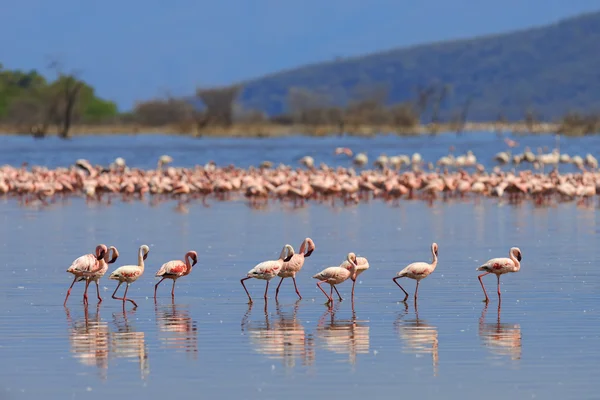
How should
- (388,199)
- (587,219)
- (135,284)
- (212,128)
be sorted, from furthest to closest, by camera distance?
(212,128), (388,199), (587,219), (135,284)

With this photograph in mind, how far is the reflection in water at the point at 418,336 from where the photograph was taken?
37.5 feet

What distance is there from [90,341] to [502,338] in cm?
365

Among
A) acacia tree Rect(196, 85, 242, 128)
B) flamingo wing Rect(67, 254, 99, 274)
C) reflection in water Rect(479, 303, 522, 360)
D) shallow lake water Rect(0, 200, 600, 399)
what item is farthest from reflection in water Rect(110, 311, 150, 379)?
acacia tree Rect(196, 85, 242, 128)

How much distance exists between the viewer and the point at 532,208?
28938 mm

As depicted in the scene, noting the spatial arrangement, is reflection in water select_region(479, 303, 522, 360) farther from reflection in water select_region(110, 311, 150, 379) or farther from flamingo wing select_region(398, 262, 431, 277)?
reflection in water select_region(110, 311, 150, 379)

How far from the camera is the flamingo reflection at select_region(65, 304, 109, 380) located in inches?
438

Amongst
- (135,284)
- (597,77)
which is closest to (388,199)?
(135,284)

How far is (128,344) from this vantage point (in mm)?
11945

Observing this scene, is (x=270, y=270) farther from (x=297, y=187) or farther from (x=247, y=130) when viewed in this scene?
(x=247, y=130)

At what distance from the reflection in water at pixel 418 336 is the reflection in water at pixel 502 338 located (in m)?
0.46

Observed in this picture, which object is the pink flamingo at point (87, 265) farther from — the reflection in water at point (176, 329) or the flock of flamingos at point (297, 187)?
the flock of flamingos at point (297, 187)

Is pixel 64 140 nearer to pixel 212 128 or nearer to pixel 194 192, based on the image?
pixel 212 128

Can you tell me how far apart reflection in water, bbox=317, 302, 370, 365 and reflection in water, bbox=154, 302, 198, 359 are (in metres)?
1.16

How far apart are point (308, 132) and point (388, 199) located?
269ft
